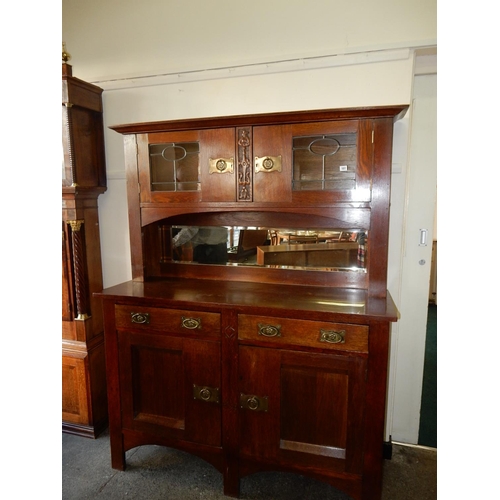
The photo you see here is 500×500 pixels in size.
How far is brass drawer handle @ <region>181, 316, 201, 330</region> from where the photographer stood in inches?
60.8

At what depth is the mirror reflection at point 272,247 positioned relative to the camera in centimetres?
175

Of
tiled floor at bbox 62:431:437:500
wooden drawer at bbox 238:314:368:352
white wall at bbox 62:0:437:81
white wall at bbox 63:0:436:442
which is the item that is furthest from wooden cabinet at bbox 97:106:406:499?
white wall at bbox 62:0:437:81

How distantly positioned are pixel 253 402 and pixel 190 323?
46 cm

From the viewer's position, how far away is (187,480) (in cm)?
174

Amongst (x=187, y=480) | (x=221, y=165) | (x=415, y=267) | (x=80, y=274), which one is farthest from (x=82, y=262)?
(x=415, y=267)

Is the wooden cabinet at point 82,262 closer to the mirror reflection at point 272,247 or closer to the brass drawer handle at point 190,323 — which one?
the mirror reflection at point 272,247

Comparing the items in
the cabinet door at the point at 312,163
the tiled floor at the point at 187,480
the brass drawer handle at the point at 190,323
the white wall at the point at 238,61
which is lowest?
the tiled floor at the point at 187,480

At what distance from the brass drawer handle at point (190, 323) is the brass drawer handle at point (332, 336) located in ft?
1.83

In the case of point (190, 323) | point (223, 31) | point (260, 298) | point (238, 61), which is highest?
point (223, 31)

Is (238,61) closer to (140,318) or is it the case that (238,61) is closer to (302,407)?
(140,318)

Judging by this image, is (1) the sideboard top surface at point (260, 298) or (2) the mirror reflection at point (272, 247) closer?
(1) the sideboard top surface at point (260, 298)

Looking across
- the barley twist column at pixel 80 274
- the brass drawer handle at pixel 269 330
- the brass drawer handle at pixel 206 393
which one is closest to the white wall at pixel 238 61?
the barley twist column at pixel 80 274
